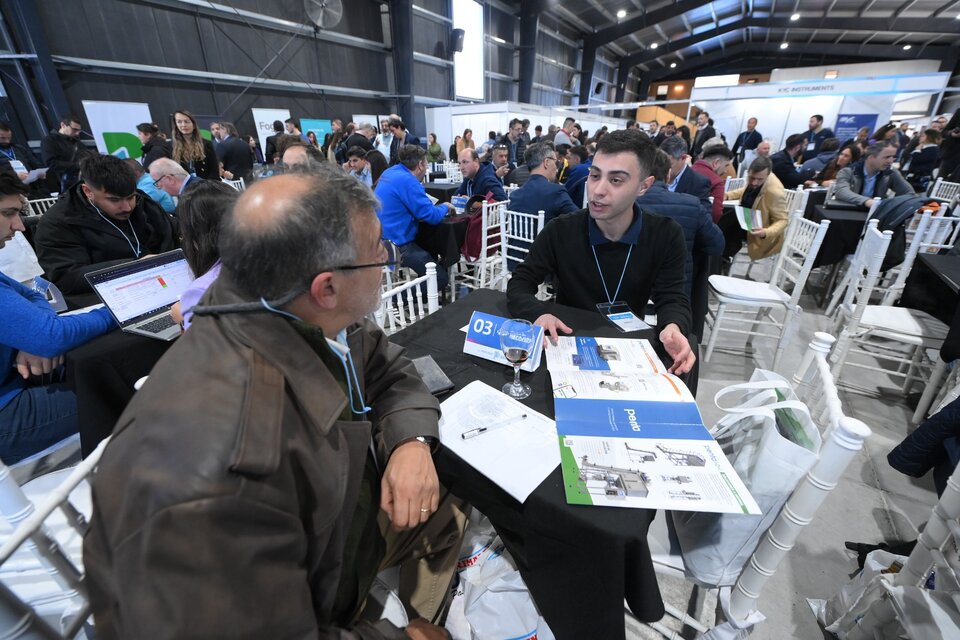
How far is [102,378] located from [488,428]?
5.06ft

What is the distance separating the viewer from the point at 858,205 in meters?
4.07

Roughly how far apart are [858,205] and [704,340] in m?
2.66

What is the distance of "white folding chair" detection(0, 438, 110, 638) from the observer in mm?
604

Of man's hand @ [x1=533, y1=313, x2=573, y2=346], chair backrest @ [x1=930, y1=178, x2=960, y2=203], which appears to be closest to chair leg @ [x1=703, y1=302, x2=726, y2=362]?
man's hand @ [x1=533, y1=313, x2=573, y2=346]

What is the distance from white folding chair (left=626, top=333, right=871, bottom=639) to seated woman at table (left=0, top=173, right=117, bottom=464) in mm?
2167

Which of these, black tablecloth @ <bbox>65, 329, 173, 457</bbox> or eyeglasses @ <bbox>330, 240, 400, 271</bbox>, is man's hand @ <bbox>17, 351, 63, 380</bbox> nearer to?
black tablecloth @ <bbox>65, 329, 173, 457</bbox>

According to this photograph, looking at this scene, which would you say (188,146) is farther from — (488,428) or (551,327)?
(488,428)

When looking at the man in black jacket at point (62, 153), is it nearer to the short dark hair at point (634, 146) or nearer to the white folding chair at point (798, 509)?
the short dark hair at point (634, 146)

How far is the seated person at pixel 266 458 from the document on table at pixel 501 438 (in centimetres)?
8

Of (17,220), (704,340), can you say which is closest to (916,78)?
(704,340)

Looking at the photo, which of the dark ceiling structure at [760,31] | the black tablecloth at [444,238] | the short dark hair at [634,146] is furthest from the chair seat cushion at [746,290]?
the dark ceiling structure at [760,31]

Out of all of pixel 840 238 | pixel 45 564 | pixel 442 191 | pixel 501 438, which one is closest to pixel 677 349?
pixel 501 438

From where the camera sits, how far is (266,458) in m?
0.59

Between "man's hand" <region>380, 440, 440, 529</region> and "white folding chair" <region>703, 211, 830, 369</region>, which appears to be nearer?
"man's hand" <region>380, 440, 440, 529</region>
